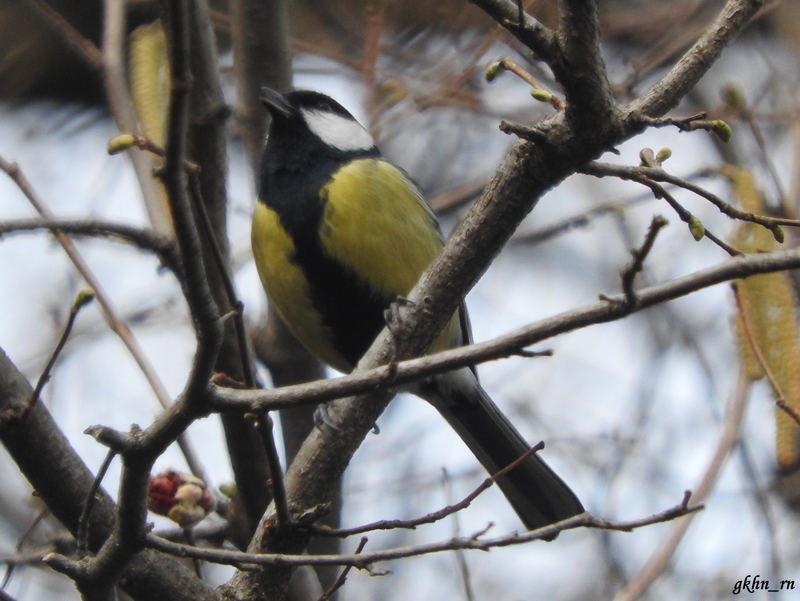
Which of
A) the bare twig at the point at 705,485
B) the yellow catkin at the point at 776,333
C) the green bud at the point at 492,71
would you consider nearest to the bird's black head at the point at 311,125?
the green bud at the point at 492,71

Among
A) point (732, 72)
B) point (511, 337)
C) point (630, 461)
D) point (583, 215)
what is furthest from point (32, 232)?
point (732, 72)

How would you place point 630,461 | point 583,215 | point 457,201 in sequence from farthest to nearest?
point 630,461
point 457,201
point 583,215

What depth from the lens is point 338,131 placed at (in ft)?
9.23

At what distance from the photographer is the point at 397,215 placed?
2.31 meters

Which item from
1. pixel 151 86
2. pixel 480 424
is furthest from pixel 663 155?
pixel 151 86

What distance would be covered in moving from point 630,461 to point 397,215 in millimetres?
2245

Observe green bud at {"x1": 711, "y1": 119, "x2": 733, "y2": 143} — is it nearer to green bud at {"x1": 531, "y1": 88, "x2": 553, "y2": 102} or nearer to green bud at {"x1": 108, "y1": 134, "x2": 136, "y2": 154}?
green bud at {"x1": 531, "y1": 88, "x2": 553, "y2": 102}

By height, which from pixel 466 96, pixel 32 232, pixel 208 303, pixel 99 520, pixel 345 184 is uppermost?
pixel 466 96

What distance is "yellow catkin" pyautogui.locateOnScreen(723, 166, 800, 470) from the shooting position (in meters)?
1.80

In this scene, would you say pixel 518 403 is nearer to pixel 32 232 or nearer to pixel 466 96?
pixel 466 96

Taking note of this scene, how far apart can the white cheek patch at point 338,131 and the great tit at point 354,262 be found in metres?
0.05

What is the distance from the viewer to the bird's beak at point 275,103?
2.54 m

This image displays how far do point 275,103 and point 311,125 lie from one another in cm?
19

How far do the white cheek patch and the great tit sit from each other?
0.15 ft
